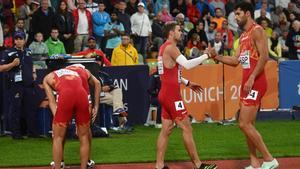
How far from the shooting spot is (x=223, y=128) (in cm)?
2052

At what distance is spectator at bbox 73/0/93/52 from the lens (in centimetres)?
2345

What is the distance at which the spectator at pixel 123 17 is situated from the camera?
2438 centimetres

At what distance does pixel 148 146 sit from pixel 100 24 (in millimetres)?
7480

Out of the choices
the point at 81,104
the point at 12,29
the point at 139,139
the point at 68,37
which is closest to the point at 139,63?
the point at 68,37

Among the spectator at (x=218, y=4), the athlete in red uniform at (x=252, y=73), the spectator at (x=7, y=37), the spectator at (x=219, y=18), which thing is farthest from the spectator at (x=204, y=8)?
the athlete in red uniform at (x=252, y=73)

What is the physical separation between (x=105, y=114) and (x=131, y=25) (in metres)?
5.76

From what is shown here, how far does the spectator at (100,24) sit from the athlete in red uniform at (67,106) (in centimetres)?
1084

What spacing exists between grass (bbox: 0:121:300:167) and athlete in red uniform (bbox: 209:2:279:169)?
7.34 ft

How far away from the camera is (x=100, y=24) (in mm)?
24016

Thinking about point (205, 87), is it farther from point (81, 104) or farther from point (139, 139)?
point (81, 104)

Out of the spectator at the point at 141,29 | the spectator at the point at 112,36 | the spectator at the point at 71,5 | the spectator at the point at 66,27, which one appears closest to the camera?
the spectator at the point at 66,27

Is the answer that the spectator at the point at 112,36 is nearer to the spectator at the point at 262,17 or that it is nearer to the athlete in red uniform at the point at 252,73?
the spectator at the point at 262,17

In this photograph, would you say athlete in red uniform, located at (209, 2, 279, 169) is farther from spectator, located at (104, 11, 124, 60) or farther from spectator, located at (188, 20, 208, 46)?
spectator, located at (188, 20, 208, 46)

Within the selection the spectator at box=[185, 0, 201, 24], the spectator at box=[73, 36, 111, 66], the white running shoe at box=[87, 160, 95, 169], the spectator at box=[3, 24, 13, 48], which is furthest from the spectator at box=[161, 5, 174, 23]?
the white running shoe at box=[87, 160, 95, 169]
